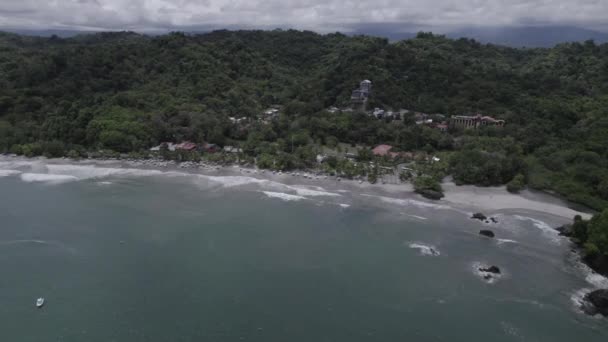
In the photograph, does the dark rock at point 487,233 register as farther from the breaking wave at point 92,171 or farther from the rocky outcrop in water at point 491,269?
the breaking wave at point 92,171

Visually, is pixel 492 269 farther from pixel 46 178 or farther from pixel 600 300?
pixel 46 178

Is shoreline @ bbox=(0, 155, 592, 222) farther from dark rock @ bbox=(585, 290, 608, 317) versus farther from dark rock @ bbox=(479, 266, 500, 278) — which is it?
dark rock @ bbox=(585, 290, 608, 317)

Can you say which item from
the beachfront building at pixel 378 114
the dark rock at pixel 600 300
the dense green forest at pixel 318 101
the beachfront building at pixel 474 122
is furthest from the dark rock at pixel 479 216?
the beachfront building at pixel 378 114

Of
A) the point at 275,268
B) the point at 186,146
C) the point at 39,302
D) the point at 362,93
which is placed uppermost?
the point at 362,93

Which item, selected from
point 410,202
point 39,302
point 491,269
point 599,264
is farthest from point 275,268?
point 599,264

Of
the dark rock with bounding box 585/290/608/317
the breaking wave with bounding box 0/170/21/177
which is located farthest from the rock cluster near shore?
the breaking wave with bounding box 0/170/21/177

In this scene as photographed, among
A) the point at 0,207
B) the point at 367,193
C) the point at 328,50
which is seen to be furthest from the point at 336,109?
the point at 0,207

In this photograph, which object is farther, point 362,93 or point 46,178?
point 362,93
